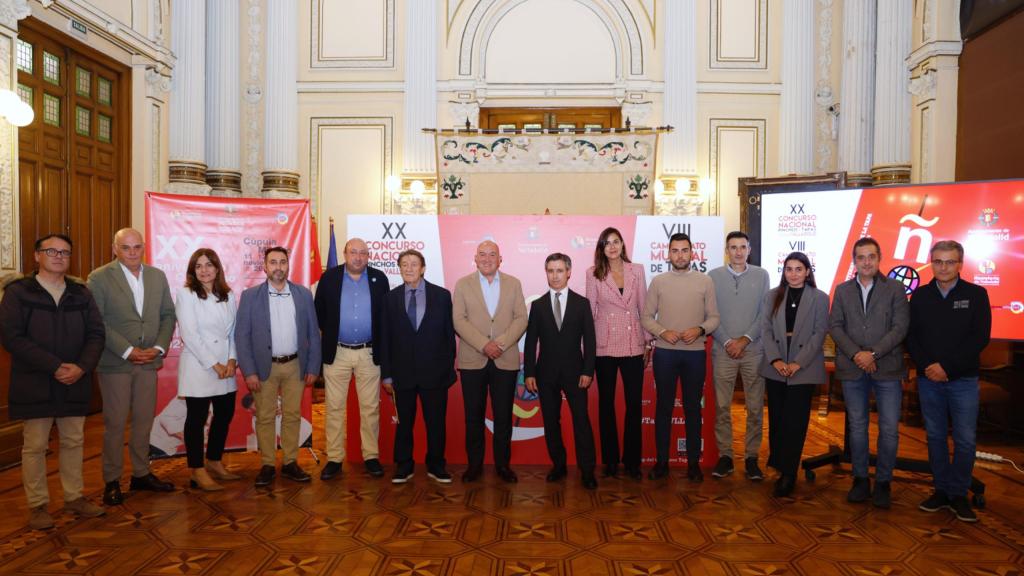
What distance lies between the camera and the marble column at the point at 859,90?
8180 mm

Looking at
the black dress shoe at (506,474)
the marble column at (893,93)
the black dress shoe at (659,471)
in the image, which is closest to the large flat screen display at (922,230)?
the black dress shoe at (659,471)

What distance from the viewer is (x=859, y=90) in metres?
8.23

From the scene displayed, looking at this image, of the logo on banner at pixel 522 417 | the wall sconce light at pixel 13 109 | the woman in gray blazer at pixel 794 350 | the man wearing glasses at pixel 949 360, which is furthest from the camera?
the wall sconce light at pixel 13 109

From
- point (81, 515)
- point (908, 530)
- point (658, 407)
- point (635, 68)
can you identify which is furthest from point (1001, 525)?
point (635, 68)

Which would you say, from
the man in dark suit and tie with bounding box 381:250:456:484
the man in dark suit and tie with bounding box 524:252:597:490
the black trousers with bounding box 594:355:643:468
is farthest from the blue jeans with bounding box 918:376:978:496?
the man in dark suit and tie with bounding box 381:250:456:484

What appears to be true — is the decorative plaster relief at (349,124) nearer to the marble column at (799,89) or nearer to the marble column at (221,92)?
the marble column at (221,92)

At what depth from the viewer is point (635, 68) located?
363 inches

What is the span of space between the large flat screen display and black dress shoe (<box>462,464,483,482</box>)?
2968 millimetres

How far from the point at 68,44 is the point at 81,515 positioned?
4.70 m

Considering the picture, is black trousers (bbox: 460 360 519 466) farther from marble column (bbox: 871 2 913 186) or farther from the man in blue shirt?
marble column (bbox: 871 2 913 186)

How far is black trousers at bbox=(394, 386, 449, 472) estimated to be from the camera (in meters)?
3.96

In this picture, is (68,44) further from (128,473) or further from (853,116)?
(853,116)

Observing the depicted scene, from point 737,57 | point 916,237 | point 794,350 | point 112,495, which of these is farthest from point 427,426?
point 737,57

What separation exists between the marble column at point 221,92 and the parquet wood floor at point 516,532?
18.6 feet
